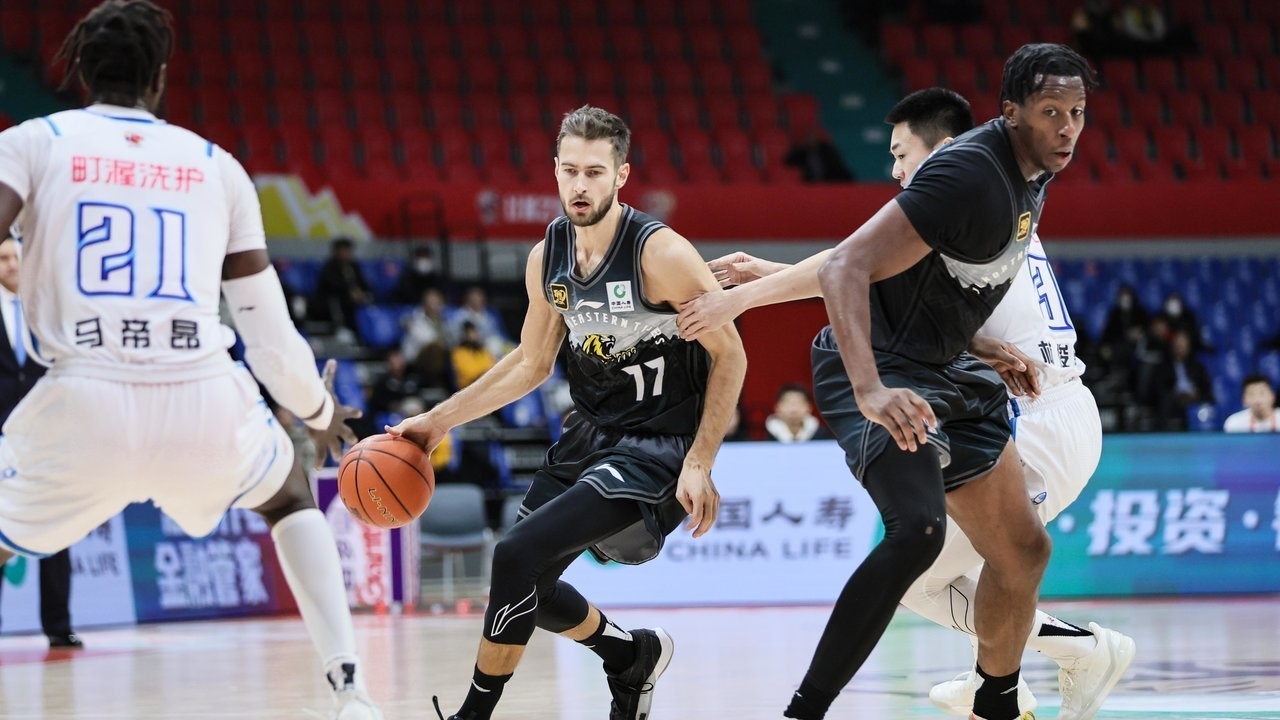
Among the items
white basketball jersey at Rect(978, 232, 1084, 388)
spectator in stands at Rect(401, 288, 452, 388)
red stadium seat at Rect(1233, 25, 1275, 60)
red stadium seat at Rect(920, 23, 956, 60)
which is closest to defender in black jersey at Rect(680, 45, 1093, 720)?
white basketball jersey at Rect(978, 232, 1084, 388)

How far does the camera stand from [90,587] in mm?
10820

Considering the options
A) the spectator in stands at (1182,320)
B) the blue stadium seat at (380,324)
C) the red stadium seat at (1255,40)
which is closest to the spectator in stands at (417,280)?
the blue stadium seat at (380,324)

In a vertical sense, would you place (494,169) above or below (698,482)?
above

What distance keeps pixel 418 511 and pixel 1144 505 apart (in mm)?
7837

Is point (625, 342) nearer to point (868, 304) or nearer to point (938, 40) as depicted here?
point (868, 304)

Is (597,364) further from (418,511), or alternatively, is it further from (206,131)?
(206,131)

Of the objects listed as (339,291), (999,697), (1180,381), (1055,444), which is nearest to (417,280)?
(339,291)

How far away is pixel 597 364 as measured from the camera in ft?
16.9

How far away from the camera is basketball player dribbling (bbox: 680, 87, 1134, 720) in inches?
204

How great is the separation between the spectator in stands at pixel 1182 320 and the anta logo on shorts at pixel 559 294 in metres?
14.6

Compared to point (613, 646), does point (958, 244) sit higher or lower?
higher

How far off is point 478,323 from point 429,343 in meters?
0.91

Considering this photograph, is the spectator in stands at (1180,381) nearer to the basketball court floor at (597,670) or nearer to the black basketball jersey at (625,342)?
the basketball court floor at (597,670)

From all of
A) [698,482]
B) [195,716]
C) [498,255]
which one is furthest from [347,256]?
[698,482]
